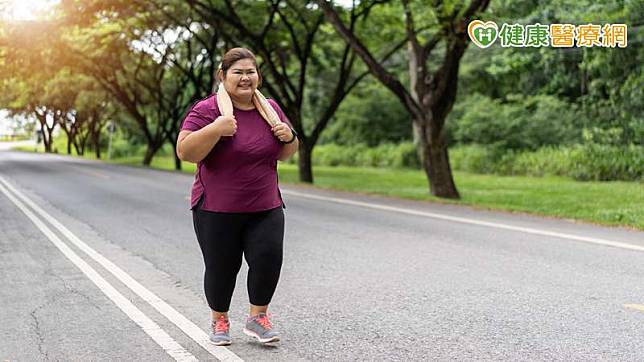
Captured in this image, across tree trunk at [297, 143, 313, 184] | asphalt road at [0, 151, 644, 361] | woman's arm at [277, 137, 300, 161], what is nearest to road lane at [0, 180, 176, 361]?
asphalt road at [0, 151, 644, 361]

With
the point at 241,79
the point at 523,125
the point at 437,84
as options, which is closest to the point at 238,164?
the point at 241,79

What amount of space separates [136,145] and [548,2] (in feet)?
177

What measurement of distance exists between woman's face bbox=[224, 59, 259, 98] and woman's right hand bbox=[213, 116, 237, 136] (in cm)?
22

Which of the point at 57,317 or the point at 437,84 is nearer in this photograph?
the point at 57,317

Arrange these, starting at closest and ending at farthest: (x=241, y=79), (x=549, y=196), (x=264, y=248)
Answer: (x=241, y=79), (x=264, y=248), (x=549, y=196)

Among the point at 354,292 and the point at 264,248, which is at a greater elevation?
the point at 264,248

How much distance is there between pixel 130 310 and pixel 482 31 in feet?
39.5

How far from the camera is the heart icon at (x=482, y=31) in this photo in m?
15.5

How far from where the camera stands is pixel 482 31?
16062 mm

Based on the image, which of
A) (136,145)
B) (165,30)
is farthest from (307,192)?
(136,145)

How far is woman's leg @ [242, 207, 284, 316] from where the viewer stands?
464 centimetres

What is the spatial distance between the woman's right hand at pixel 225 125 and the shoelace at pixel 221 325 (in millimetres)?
1263

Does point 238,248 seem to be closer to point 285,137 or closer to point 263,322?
point 263,322

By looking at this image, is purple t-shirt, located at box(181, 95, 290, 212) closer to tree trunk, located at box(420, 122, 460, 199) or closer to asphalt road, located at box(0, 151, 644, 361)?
asphalt road, located at box(0, 151, 644, 361)
